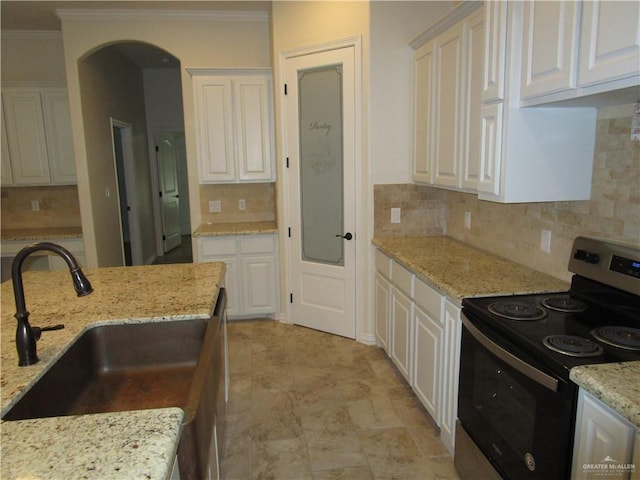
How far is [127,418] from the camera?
1.05 metres

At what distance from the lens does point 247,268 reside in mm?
4254

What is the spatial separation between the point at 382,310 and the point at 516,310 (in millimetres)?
1620

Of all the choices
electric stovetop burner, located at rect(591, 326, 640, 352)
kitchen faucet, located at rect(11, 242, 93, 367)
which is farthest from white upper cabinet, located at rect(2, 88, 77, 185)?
electric stovetop burner, located at rect(591, 326, 640, 352)

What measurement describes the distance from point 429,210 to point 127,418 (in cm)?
292

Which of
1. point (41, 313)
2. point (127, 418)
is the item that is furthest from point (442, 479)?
point (41, 313)

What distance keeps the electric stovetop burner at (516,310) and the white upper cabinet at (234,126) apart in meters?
2.92

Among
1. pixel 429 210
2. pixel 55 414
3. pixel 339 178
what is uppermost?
pixel 339 178

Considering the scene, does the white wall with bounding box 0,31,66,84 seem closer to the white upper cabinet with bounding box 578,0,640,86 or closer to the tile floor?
the tile floor

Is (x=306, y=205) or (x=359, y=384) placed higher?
(x=306, y=205)

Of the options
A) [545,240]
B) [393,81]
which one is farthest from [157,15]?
[545,240]

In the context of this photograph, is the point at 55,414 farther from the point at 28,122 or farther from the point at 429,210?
the point at 28,122

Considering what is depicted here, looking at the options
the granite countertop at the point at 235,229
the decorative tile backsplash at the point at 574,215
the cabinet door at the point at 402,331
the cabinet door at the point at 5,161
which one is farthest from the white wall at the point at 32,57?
the decorative tile backsplash at the point at 574,215

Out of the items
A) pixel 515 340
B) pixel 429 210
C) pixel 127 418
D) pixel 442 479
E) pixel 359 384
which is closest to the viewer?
pixel 127 418

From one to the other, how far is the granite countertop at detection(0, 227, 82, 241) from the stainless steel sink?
3237mm
